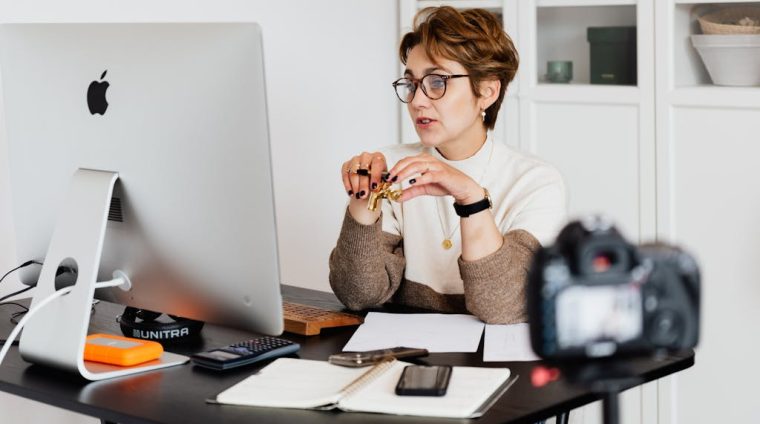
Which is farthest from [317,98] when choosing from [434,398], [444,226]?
[434,398]

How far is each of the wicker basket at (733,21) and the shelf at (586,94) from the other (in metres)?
0.25

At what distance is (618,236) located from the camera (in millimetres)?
839

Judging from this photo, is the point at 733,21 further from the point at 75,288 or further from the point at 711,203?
the point at 75,288

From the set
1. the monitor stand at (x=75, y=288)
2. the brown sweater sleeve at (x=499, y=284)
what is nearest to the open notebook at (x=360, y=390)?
the monitor stand at (x=75, y=288)

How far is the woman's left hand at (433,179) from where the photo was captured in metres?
1.96

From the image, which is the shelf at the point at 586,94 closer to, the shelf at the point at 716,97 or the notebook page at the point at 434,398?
the shelf at the point at 716,97

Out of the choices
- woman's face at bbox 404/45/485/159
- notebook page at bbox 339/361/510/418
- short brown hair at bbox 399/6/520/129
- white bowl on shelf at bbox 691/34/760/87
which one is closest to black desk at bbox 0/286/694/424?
notebook page at bbox 339/361/510/418

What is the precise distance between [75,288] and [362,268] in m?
0.60

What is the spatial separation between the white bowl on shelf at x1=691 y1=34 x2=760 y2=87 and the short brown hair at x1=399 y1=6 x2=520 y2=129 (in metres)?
0.89

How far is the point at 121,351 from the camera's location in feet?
5.65

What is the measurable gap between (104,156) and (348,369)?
0.49 meters

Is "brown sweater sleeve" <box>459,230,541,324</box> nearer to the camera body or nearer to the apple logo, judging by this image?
the apple logo

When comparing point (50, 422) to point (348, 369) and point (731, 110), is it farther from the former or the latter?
point (731, 110)

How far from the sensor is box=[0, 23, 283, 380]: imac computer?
4.95 ft
